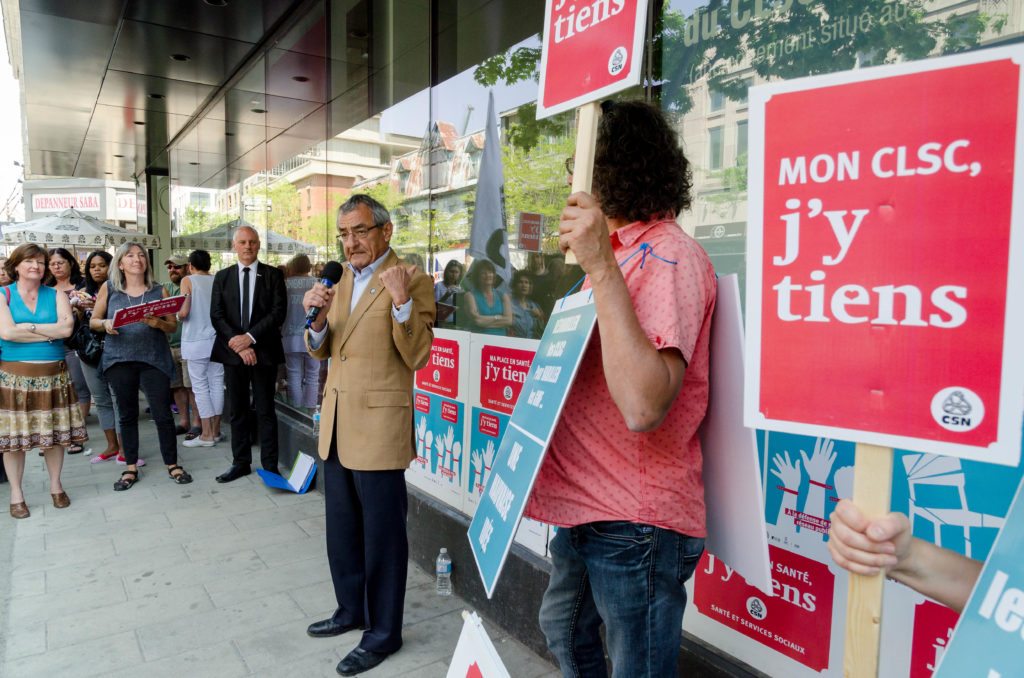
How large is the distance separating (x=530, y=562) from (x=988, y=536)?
1904 millimetres

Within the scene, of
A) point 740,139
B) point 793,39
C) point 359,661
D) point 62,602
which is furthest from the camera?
point 62,602

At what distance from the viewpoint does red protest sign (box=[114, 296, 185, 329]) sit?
17.2ft

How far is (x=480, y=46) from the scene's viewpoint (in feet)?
13.2

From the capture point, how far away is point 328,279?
3.11 metres

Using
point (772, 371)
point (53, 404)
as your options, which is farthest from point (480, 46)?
point (53, 404)

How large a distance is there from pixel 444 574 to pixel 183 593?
140 cm

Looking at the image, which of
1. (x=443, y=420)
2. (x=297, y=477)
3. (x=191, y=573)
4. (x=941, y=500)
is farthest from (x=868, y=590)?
(x=297, y=477)

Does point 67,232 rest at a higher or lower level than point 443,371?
higher

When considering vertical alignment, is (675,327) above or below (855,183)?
below

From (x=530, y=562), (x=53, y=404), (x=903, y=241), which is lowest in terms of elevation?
(x=530, y=562)

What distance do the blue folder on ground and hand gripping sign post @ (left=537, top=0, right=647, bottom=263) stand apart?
434 centimetres

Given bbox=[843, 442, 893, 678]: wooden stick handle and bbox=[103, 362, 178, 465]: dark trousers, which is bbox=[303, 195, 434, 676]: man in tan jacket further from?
bbox=[103, 362, 178, 465]: dark trousers

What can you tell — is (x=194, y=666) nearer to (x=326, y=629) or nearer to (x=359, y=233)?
(x=326, y=629)

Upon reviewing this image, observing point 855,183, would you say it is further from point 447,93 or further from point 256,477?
point 256,477
